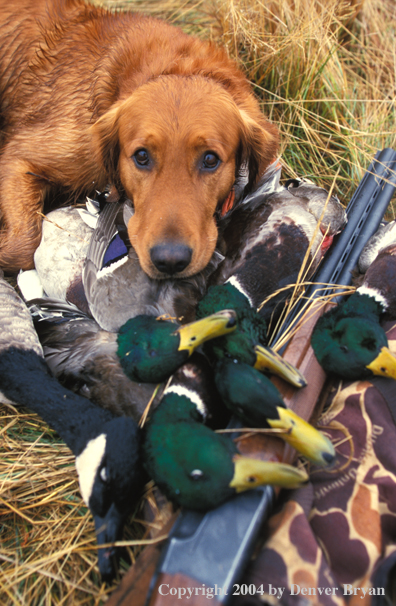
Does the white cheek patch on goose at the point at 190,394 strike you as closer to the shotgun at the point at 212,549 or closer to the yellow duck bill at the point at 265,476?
the shotgun at the point at 212,549

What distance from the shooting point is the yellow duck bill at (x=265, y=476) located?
169 cm

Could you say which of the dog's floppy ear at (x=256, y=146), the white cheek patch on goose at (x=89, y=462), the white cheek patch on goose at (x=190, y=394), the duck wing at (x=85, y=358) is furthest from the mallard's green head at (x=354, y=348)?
the dog's floppy ear at (x=256, y=146)

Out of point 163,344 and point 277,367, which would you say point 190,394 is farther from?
point 277,367

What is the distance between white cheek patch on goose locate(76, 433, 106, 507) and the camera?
6.41ft

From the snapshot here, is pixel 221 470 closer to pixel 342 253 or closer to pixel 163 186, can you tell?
pixel 163 186

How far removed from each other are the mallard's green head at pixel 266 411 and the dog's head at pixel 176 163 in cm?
69

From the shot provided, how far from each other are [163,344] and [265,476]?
2.45ft

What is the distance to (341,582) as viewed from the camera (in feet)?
5.61

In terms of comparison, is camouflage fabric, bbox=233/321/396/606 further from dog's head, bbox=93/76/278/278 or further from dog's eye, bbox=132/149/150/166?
dog's eye, bbox=132/149/150/166

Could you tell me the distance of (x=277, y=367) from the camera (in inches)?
81.9

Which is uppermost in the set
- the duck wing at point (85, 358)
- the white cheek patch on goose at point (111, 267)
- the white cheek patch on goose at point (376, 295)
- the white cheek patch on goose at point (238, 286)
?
the white cheek patch on goose at point (376, 295)

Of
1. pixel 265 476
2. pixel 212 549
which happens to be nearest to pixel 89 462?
pixel 212 549

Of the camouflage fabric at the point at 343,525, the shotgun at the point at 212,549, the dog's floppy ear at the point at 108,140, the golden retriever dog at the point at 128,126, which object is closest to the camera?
the shotgun at the point at 212,549

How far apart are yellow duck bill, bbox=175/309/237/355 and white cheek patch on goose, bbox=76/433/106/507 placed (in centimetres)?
57
